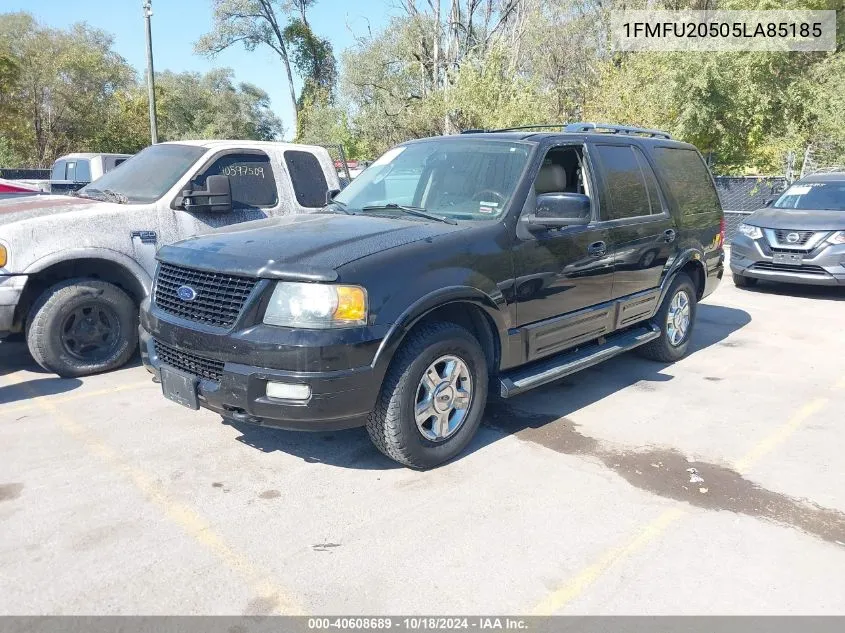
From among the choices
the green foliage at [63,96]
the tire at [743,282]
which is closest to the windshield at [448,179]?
the tire at [743,282]

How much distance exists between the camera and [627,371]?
238 inches

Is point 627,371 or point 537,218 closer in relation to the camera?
point 537,218

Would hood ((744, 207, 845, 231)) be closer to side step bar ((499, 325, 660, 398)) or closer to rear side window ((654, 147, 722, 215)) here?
rear side window ((654, 147, 722, 215))

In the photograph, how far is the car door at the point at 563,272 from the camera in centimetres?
434

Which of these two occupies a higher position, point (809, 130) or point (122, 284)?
point (809, 130)

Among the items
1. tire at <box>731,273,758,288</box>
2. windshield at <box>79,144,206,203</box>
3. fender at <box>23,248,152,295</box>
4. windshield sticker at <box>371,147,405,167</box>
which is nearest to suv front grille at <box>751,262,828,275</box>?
tire at <box>731,273,758,288</box>

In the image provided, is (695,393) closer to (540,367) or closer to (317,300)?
(540,367)

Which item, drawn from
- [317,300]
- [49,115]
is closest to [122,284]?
[317,300]

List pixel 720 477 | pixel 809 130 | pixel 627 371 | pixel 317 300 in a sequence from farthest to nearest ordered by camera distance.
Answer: pixel 809 130, pixel 627 371, pixel 720 477, pixel 317 300

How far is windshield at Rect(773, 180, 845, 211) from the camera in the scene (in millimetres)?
10070

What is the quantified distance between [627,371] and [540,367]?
1.75 m

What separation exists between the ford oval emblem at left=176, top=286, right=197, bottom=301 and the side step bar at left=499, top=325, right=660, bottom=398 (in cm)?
191

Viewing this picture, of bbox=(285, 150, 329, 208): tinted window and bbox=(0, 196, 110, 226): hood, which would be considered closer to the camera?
bbox=(0, 196, 110, 226): hood

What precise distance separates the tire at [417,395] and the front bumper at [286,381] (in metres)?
0.12
